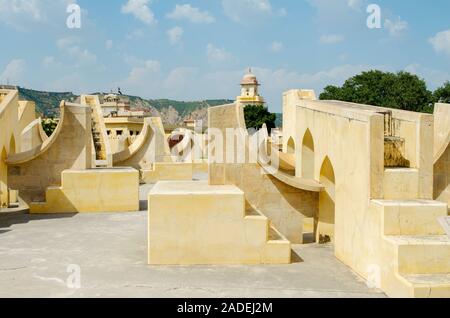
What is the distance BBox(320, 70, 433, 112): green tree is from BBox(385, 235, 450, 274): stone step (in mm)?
39117

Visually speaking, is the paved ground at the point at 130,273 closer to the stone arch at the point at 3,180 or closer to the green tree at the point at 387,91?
the stone arch at the point at 3,180

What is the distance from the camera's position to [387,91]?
44812 mm

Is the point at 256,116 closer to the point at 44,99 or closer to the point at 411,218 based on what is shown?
the point at 411,218

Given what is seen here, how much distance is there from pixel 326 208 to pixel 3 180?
736cm

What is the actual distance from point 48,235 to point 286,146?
6.90 meters

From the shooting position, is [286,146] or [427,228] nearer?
[427,228]

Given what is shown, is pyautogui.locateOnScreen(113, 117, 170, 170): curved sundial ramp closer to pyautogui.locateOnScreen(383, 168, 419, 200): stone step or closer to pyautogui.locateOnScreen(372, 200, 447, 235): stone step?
pyautogui.locateOnScreen(383, 168, 419, 200): stone step

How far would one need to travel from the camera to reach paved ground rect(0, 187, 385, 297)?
221 inches

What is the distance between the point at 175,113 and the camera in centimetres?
16150

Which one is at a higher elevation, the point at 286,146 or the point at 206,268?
the point at 286,146

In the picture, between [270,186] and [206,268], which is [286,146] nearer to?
[270,186]

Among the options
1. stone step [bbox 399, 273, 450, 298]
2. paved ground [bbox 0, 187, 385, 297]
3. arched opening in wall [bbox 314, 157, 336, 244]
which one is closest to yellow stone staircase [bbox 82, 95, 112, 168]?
paved ground [bbox 0, 187, 385, 297]
